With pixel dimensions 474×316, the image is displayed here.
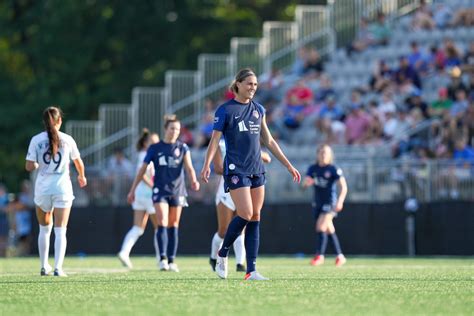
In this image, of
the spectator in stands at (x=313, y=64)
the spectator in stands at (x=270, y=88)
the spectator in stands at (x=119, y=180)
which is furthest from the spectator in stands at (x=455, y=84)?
the spectator in stands at (x=119, y=180)

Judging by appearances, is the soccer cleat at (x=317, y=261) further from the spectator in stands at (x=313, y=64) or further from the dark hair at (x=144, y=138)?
the spectator in stands at (x=313, y=64)

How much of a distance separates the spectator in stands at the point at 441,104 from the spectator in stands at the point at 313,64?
16.2 ft

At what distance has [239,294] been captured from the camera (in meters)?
12.1

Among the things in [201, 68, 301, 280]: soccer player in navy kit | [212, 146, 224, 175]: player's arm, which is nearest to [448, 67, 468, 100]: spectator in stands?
[212, 146, 224, 175]: player's arm

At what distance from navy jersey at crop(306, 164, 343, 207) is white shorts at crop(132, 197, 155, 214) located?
2.77 meters

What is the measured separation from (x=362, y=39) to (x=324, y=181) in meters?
12.4

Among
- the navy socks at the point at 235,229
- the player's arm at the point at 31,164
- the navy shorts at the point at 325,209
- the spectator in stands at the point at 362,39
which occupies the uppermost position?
the spectator in stands at the point at 362,39

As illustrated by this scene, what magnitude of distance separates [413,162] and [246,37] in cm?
2022

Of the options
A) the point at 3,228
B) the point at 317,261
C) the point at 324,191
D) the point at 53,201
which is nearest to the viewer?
the point at 53,201

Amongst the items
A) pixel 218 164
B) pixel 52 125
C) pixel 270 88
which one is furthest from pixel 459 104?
pixel 52 125

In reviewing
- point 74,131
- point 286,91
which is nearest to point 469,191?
point 286,91

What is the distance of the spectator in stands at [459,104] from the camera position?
88.4ft

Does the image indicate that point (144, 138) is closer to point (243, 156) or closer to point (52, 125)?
point (52, 125)

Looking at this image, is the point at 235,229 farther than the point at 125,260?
No
